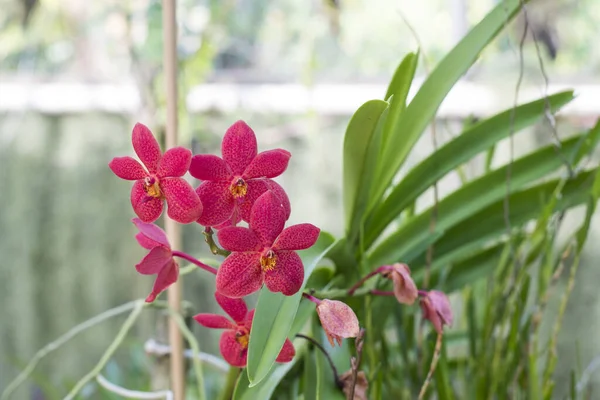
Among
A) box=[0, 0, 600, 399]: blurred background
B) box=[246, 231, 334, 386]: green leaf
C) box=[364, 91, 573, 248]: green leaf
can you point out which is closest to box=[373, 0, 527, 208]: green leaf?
box=[364, 91, 573, 248]: green leaf

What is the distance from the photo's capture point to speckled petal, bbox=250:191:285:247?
0.32 metres

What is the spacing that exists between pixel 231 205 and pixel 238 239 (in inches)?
1.1

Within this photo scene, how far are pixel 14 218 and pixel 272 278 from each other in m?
1.54

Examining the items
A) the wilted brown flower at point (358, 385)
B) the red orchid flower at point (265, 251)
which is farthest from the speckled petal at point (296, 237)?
the wilted brown flower at point (358, 385)

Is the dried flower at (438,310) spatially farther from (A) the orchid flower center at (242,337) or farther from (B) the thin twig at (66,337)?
(B) the thin twig at (66,337)

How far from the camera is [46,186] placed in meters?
1.67

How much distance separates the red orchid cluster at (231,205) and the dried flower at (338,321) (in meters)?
0.02

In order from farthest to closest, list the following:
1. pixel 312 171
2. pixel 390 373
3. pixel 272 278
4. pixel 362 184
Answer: pixel 312 171
pixel 390 373
pixel 362 184
pixel 272 278

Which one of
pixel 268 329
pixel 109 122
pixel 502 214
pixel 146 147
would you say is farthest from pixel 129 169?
pixel 109 122

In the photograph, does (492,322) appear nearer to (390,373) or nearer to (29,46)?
(390,373)

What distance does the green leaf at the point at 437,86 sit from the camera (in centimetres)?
46

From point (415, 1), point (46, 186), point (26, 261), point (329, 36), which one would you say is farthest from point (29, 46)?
point (415, 1)

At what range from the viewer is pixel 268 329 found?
36 centimetres

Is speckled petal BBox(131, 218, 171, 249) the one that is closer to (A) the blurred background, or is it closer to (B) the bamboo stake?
(B) the bamboo stake
